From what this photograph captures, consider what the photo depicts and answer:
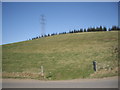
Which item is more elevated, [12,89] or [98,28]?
[98,28]

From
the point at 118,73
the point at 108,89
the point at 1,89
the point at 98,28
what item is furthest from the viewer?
the point at 98,28

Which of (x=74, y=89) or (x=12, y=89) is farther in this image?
(x=12, y=89)

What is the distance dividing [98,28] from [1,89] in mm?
75443

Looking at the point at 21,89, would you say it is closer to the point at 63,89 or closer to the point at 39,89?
the point at 39,89

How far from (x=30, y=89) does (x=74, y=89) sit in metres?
2.19

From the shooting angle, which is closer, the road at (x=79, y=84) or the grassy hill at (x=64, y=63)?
the road at (x=79, y=84)

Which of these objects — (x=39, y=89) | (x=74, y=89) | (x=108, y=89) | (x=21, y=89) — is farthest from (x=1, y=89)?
(x=108, y=89)

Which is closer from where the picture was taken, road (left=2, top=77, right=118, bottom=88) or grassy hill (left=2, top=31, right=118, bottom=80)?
road (left=2, top=77, right=118, bottom=88)

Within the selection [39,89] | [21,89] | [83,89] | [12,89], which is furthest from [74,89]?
[12,89]

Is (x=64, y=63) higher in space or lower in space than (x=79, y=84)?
lower

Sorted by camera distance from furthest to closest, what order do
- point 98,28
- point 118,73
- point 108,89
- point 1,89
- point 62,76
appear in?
point 98,28, point 62,76, point 118,73, point 1,89, point 108,89

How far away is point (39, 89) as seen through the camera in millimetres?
8094

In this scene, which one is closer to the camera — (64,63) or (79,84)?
(79,84)

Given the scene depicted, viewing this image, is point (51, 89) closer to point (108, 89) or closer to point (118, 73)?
point (108, 89)
